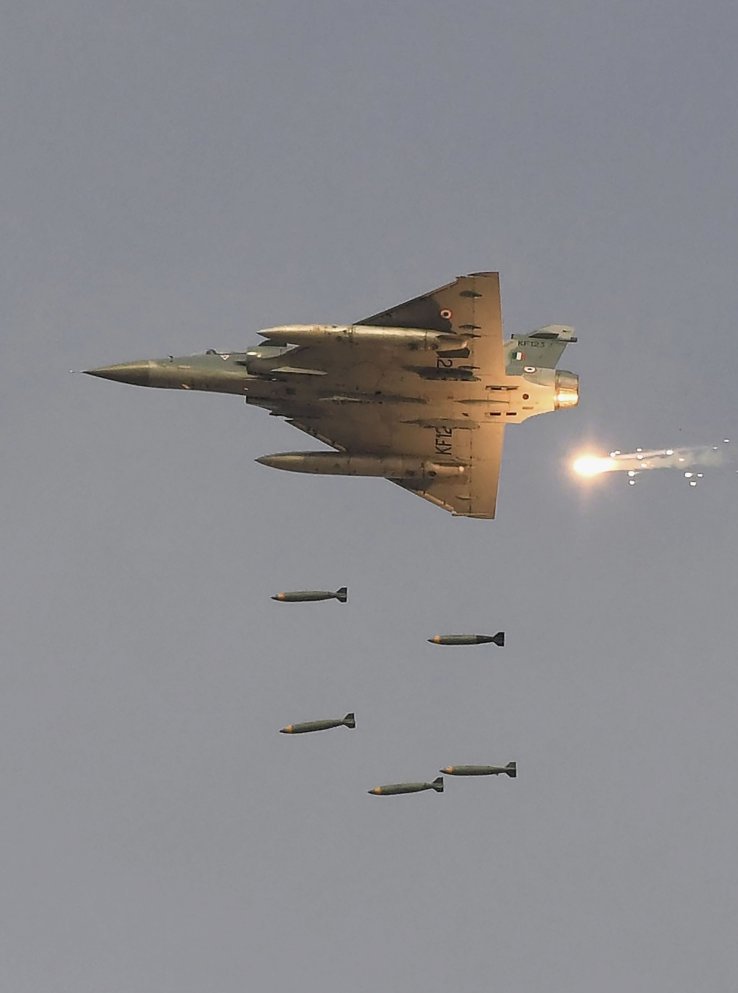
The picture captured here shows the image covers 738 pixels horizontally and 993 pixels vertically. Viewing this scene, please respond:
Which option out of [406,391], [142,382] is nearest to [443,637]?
[406,391]

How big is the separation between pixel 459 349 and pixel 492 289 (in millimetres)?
2766

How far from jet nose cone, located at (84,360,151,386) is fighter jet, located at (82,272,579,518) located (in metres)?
0.04

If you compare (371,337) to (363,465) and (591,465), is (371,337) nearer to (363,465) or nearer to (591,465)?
(363,465)

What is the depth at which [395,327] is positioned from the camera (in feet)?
210

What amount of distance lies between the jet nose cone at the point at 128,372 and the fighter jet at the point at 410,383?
0.12ft

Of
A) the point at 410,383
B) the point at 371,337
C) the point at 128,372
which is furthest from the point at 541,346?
the point at 128,372

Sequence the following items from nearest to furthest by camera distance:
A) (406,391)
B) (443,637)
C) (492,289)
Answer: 1. (492,289)
2. (406,391)
3. (443,637)

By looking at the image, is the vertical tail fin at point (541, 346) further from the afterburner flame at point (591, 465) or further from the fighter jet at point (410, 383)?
the afterburner flame at point (591, 465)

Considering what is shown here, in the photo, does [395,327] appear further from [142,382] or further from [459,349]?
[142,382]

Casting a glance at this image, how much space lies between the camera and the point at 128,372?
67688 millimetres

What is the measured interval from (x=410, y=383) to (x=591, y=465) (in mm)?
11457

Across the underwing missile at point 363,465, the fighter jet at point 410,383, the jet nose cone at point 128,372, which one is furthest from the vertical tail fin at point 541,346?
the jet nose cone at point 128,372

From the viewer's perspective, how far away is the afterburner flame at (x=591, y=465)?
244ft

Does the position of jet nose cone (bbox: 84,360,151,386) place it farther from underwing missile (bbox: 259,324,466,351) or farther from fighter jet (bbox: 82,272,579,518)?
underwing missile (bbox: 259,324,466,351)
